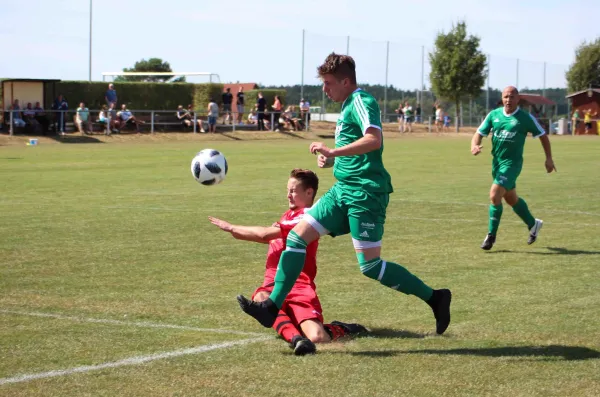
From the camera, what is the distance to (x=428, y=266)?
31.9ft

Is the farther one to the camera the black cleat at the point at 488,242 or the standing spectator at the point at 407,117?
the standing spectator at the point at 407,117

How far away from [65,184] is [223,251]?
9.77 m

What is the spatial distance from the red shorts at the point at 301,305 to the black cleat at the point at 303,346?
0.40 m

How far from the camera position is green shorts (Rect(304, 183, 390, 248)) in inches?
251

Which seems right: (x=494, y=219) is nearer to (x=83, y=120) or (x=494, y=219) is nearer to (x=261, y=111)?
(x=83, y=120)

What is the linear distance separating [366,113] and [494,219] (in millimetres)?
5471

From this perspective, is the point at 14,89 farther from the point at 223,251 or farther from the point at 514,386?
the point at 514,386

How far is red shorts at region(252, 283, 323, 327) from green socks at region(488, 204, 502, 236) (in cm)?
492

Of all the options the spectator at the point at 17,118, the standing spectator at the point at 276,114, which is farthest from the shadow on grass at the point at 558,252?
the standing spectator at the point at 276,114

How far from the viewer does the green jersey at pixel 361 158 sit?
640 centimetres

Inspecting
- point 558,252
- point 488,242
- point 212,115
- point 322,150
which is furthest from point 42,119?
point 322,150

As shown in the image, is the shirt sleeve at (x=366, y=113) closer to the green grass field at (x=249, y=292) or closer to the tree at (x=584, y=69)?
the green grass field at (x=249, y=292)

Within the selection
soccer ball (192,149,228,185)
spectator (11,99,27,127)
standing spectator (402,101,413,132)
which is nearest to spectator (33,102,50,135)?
spectator (11,99,27,127)

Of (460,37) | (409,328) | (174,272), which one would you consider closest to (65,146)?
(174,272)
